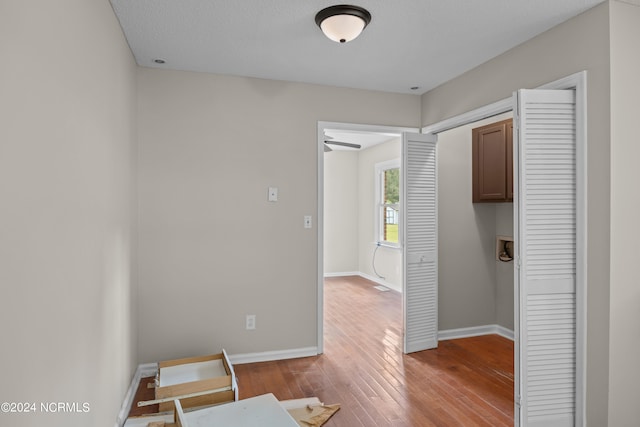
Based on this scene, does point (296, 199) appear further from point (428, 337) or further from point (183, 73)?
point (428, 337)

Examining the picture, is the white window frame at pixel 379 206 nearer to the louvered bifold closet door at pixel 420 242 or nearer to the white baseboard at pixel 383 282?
the white baseboard at pixel 383 282

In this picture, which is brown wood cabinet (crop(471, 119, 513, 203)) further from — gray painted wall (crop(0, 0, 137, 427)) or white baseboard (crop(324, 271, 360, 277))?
white baseboard (crop(324, 271, 360, 277))

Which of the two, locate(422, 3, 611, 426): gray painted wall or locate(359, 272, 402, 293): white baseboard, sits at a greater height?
locate(422, 3, 611, 426): gray painted wall

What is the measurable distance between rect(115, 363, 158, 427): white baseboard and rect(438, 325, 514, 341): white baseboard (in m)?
2.81

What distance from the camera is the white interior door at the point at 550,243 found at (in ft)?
7.89

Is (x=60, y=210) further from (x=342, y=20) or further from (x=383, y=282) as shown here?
(x=383, y=282)

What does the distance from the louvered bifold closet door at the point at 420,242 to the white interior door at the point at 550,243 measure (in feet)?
4.72

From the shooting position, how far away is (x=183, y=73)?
11.0ft

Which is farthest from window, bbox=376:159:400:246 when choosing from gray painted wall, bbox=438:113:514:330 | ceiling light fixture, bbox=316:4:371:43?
ceiling light fixture, bbox=316:4:371:43

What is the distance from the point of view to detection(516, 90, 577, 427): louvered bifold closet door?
240cm

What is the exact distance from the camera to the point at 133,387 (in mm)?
2936

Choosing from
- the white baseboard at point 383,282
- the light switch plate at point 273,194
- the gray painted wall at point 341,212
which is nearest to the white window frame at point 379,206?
the white baseboard at point 383,282

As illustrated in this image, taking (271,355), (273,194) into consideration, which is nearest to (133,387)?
(271,355)

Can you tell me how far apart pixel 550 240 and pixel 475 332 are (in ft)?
7.34
